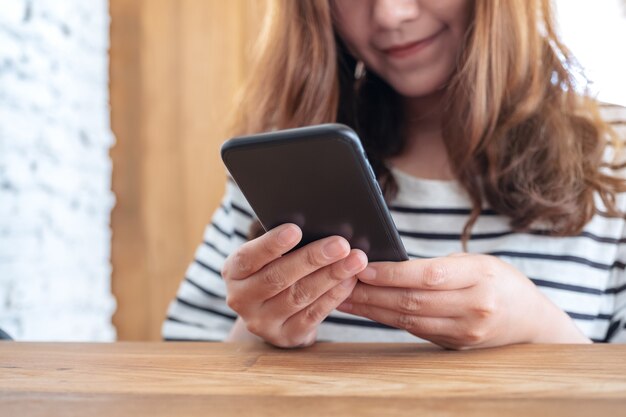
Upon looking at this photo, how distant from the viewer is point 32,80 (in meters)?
1.97

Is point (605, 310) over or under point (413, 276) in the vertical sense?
under

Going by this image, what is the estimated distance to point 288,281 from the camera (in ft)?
2.05

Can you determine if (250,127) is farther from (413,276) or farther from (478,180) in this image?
(413,276)

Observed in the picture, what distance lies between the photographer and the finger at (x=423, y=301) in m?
0.62

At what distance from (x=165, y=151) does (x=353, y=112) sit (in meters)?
1.38

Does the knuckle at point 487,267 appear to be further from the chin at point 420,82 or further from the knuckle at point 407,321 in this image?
the chin at point 420,82

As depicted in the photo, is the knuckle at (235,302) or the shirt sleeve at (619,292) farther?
the shirt sleeve at (619,292)

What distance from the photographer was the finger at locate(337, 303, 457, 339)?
2.06 ft

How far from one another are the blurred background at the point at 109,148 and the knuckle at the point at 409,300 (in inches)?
57.9

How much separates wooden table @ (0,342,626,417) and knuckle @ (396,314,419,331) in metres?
0.02

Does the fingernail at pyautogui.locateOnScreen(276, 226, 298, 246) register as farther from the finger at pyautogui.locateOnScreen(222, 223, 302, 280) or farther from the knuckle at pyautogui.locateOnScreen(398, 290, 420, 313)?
the knuckle at pyautogui.locateOnScreen(398, 290, 420, 313)

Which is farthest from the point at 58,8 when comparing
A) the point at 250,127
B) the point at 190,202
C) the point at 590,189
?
the point at 590,189

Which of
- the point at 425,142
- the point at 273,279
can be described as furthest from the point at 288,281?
the point at 425,142

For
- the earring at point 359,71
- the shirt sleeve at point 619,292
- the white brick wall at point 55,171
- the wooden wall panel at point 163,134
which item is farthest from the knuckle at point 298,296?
the wooden wall panel at point 163,134
